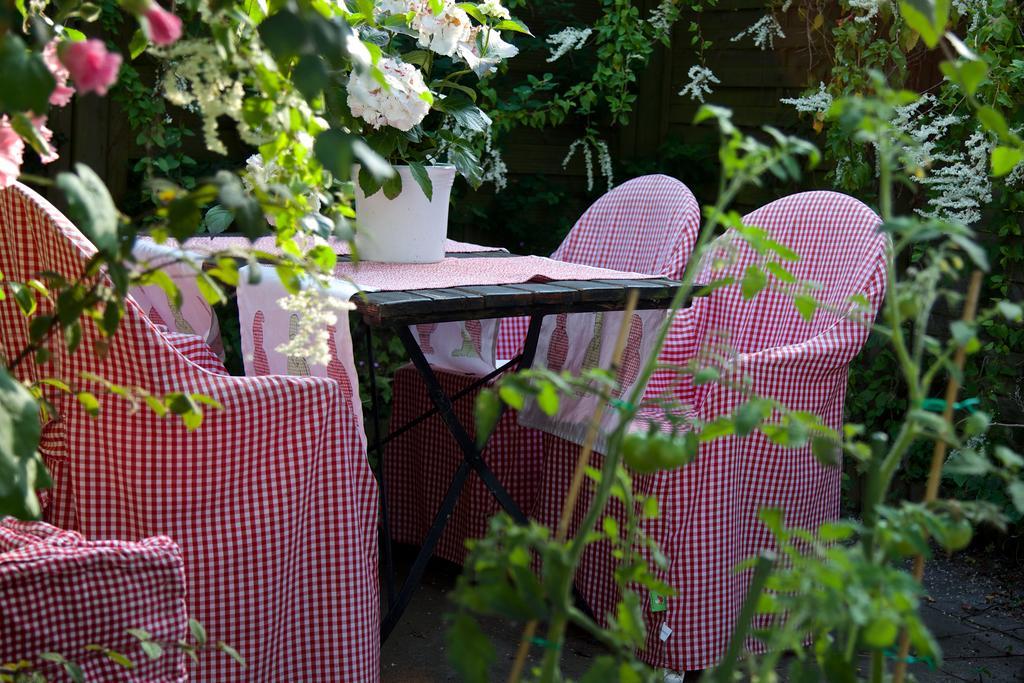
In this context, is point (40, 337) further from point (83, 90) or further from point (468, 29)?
point (468, 29)

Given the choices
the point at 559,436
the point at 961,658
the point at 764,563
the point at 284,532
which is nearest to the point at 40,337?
the point at 764,563

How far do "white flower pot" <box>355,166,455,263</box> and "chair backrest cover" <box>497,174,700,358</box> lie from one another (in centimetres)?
58

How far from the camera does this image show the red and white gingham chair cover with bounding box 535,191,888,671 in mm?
2215

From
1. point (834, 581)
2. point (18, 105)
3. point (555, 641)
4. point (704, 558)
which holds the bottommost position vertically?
point (704, 558)

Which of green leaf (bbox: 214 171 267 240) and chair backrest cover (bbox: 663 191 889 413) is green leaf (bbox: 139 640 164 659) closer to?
green leaf (bbox: 214 171 267 240)

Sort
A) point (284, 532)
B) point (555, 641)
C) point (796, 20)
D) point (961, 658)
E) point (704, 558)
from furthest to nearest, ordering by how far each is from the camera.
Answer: point (796, 20) < point (961, 658) < point (704, 558) < point (284, 532) < point (555, 641)

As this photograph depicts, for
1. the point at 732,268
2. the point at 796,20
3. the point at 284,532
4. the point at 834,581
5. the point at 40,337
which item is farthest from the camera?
the point at 796,20

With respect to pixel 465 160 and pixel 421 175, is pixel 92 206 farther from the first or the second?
pixel 465 160

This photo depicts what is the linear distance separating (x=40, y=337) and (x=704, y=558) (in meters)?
1.42

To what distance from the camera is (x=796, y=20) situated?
3.87 metres

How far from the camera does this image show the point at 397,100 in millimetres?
2066

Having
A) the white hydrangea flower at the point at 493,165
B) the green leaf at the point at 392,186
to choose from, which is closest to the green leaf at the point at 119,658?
the green leaf at the point at 392,186

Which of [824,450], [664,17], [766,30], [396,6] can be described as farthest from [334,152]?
[664,17]

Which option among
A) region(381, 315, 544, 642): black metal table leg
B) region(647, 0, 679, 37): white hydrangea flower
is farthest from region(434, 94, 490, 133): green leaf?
region(647, 0, 679, 37): white hydrangea flower
